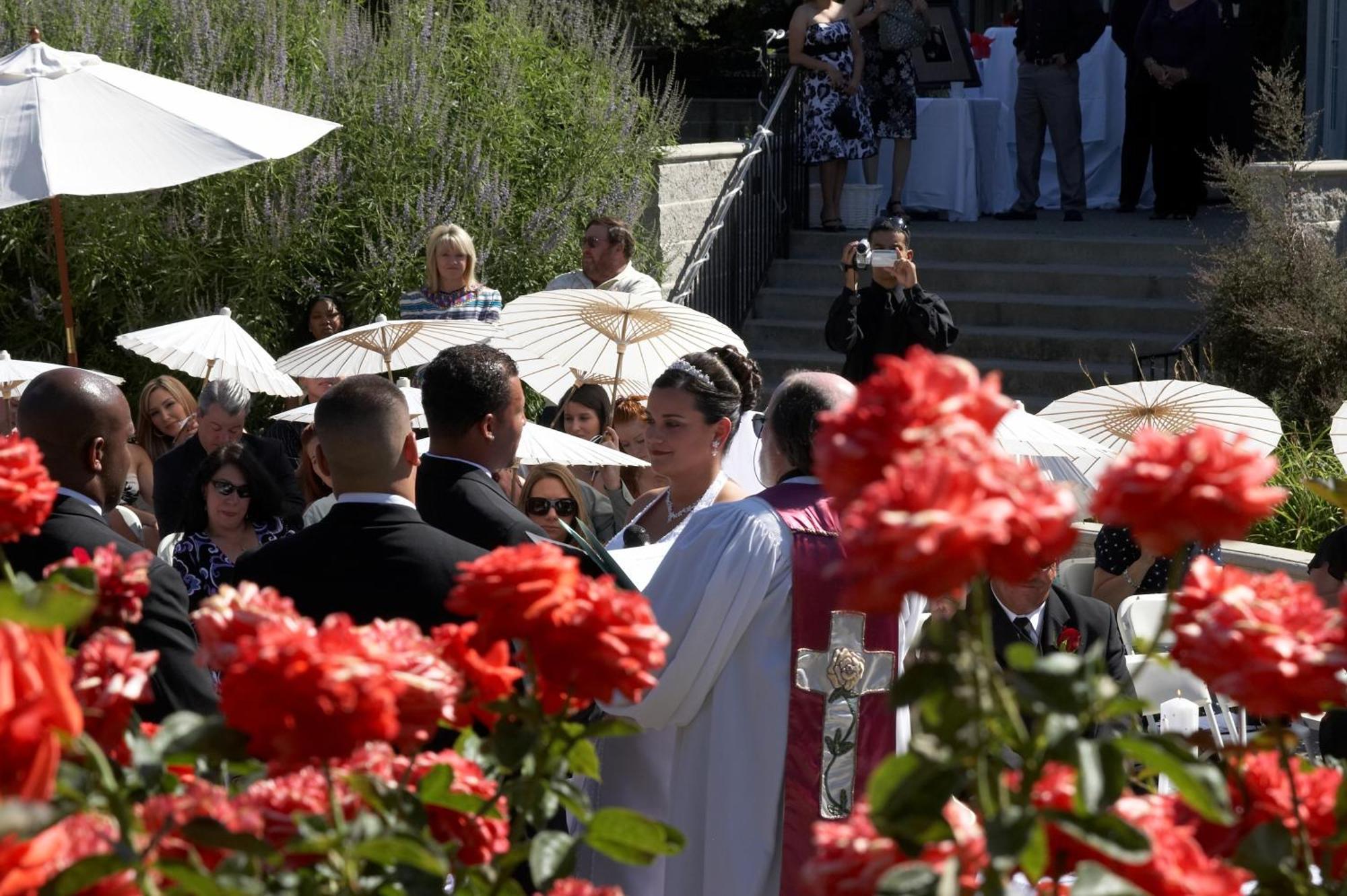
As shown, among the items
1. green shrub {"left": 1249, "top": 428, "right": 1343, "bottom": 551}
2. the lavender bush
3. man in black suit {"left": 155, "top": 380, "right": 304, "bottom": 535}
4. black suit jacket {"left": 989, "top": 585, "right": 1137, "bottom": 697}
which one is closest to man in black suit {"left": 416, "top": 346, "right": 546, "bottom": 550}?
black suit jacket {"left": 989, "top": 585, "right": 1137, "bottom": 697}

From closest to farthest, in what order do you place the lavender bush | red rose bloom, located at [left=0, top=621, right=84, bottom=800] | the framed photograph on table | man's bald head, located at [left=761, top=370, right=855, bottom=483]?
red rose bloom, located at [left=0, top=621, right=84, bottom=800] → man's bald head, located at [left=761, top=370, right=855, bottom=483] → the lavender bush → the framed photograph on table

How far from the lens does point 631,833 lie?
62.3 inches

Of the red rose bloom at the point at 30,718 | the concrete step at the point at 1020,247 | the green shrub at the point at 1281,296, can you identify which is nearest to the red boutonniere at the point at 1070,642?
the red rose bloom at the point at 30,718

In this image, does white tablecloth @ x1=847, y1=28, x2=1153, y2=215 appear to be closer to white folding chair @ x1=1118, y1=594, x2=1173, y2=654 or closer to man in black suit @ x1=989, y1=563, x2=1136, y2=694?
white folding chair @ x1=1118, y1=594, x2=1173, y2=654

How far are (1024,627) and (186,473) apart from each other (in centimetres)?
350

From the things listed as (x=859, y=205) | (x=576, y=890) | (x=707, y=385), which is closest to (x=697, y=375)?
(x=707, y=385)

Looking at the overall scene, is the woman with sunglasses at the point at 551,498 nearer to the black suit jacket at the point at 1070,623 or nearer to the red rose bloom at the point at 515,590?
the black suit jacket at the point at 1070,623

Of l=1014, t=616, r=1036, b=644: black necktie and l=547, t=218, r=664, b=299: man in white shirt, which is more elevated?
l=547, t=218, r=664, b=299: man in white shirt

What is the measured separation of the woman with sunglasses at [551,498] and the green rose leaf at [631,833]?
4.21 meters

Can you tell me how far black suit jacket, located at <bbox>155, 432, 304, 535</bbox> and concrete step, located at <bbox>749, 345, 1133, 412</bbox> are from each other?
17.5 feet

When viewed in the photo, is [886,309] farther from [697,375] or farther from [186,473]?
[697,375]

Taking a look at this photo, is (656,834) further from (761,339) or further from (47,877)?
(761,339)

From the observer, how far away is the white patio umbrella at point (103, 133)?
19.2 ft

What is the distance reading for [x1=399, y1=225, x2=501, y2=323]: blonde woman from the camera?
8.32 m
